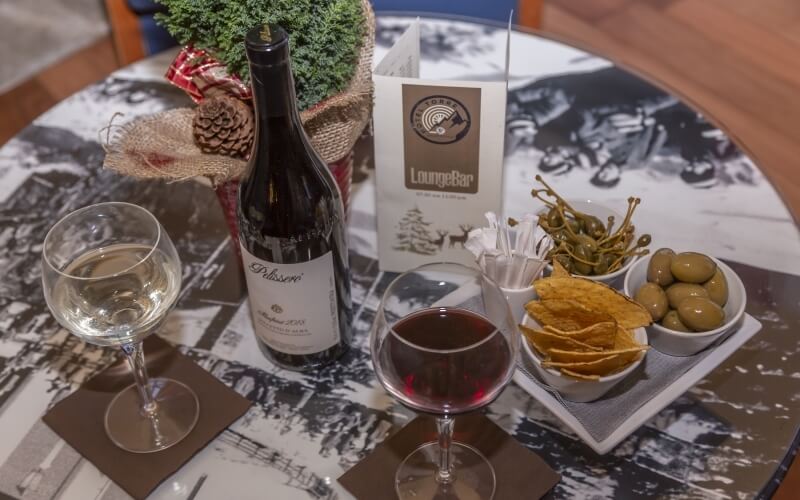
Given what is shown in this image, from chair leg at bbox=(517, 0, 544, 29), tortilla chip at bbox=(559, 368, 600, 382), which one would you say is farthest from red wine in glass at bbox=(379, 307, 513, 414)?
chair leg at bbox=(517, 0, 544, 29)

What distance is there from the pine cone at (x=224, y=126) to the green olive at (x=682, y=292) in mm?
495

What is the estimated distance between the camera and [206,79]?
1008mm

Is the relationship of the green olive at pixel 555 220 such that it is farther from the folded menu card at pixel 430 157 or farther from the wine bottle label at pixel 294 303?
the wine bottle label at pixel 294 303

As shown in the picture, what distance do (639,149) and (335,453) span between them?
642 millimetres

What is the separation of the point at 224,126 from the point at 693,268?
0.54 meters

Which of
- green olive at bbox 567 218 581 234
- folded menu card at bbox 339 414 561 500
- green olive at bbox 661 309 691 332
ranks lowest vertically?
folded menu card at bbox 339 414 561 500

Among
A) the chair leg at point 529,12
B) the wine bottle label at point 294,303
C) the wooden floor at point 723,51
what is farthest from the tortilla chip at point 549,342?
the wooden floor at point 723,51

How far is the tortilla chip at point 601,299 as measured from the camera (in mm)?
893

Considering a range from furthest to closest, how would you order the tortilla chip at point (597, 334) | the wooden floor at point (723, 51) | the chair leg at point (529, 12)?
the wooden floor at point (723, 51) < the chair leg at point (529, 12) < the tortilla chip at point (597, 334)

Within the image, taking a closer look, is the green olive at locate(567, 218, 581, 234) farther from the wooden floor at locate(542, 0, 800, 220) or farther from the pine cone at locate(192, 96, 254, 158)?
the wooden floor at locate(542, 0, 800, 220)

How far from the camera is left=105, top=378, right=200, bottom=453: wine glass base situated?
→ 949 millimetres

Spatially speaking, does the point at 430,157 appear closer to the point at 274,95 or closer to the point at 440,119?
the point at 440,119

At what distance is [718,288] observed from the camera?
0.97 metres

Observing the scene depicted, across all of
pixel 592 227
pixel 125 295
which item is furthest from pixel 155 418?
pixel 592 227
